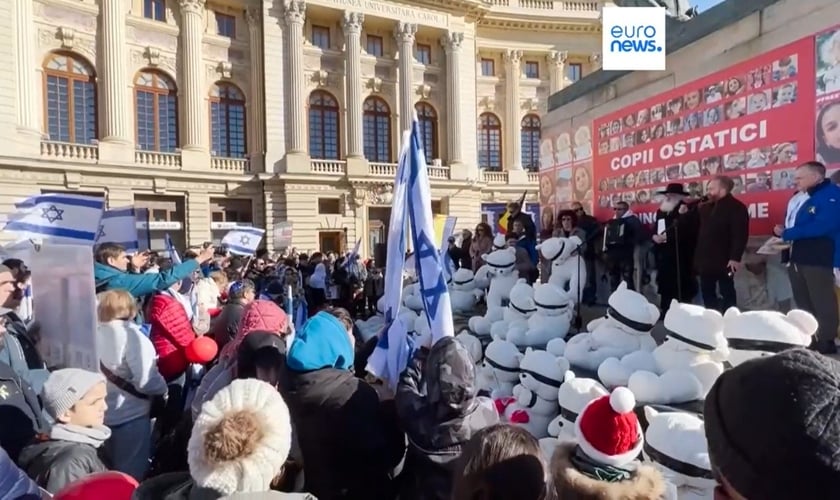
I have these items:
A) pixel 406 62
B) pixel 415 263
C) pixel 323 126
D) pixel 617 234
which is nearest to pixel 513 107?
pixel 406 62

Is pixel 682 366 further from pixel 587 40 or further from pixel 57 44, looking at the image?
pixel 587 40

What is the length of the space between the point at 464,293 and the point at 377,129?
23952 millimetres

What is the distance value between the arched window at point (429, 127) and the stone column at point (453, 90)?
99 centimetres

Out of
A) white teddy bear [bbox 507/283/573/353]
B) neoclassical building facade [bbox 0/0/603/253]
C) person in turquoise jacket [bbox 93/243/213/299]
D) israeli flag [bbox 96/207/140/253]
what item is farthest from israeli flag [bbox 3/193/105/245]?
neoclassical building facade [bbox 0/0/603/253]

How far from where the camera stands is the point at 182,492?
74.8 inches

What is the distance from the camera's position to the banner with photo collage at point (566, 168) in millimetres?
9133

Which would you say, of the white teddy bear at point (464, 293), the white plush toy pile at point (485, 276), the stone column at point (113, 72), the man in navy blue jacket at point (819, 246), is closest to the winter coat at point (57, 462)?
the man in navy blue jacket at point (819, 246)

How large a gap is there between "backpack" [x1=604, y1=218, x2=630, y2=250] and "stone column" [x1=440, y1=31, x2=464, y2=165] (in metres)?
25.5

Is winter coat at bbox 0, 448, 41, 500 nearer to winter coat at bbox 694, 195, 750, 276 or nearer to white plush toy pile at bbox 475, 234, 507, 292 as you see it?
winter coat at bbox 694, 195, 750, 276

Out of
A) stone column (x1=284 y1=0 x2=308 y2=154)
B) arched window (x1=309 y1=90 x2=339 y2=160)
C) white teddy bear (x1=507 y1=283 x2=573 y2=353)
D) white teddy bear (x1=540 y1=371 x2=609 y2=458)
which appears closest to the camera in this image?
white teddy bear (x1=540 y1=371 x2=609 y2=458)

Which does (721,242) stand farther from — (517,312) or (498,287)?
(498,287)

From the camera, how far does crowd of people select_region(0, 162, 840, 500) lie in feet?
3.37

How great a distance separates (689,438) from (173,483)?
6.41 ft

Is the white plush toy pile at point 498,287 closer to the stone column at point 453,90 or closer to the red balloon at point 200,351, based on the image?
the red balloon at point 200,351
